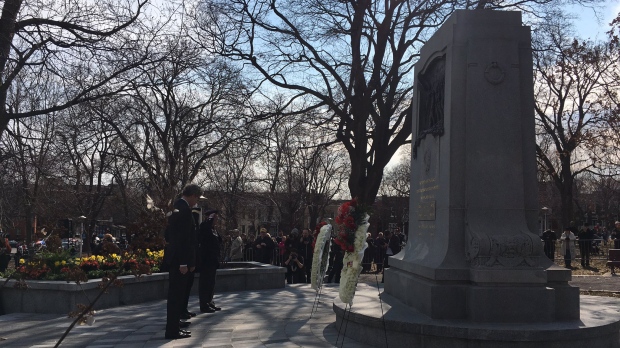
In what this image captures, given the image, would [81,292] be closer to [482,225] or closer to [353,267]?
[353,267]

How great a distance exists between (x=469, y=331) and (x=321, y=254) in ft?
11.5

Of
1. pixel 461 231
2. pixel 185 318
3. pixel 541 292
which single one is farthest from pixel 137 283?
pixel 541 292

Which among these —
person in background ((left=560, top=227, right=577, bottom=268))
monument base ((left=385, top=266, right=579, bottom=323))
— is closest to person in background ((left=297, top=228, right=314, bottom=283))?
person in background ((left=560, top=227, right=577, bottom=268))

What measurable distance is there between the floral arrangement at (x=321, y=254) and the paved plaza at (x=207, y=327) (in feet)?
2.15

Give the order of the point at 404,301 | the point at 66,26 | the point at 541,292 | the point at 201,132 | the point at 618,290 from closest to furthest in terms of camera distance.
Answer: the point at 541,292 → the point at 404,301 → the point at 66,26 → the point at 618,290 → the point at 201,132

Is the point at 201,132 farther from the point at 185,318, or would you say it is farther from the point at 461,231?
the point at 461,231

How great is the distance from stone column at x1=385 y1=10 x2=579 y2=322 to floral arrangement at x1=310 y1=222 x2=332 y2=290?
4.85 ft

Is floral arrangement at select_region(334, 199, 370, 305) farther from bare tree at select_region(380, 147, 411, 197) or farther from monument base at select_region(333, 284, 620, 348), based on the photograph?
bare tree at select_region(380, 147, 411, 197)

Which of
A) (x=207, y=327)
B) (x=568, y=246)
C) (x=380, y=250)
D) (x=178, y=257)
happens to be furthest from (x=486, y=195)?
(x=568, y=246)

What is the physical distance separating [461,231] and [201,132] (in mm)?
25095

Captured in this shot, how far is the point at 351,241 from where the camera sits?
8.57 meters

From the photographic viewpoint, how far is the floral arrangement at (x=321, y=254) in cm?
1004

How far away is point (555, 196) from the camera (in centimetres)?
7556

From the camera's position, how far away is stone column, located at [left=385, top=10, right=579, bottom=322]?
8.00 metres
